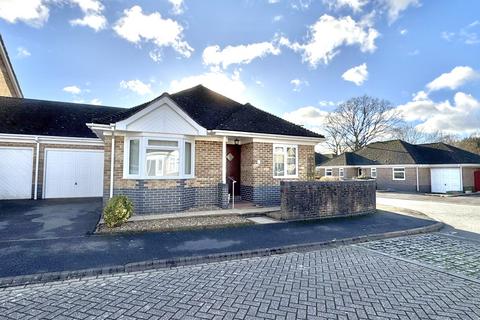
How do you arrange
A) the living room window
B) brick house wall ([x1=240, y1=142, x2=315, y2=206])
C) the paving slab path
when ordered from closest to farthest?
1. the paving slab path
2. brick house wall ([x1=240, y1=142, x2=315, y2=206])
3. the living room window

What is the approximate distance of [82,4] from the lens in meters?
10.1

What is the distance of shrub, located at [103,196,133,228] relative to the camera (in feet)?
24.6

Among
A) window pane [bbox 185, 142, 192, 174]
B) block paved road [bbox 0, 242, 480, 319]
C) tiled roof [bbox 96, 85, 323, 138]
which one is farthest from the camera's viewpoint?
tiled roof [bbox 96, 85, 323, 138]

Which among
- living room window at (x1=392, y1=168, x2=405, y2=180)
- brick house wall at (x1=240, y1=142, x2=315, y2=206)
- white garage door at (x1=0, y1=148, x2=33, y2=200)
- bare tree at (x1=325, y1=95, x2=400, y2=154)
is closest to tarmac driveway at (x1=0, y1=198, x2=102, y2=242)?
white garage door at (x1=0, y1=148, x2=33, y2=200)

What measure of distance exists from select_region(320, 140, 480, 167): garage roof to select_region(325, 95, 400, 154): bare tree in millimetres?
11851

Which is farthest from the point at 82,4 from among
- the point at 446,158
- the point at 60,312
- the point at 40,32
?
the point at 446,158

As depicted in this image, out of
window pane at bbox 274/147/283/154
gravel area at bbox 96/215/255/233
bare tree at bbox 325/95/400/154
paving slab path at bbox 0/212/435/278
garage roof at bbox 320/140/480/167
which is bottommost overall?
paving slab path at bbox 0/212/435/278

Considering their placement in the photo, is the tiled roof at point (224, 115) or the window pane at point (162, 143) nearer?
the window pane at point (162, 143)

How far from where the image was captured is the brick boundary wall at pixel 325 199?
940 centimetres

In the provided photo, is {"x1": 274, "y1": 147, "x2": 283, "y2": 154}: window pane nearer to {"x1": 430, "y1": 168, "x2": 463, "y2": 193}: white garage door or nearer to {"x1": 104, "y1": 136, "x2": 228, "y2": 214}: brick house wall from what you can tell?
{"x1": 104, "y1": 136, "x2": 228, "y2": 214}: brick house wall

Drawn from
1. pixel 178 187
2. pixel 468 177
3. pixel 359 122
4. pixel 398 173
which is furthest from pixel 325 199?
pixel 359 122

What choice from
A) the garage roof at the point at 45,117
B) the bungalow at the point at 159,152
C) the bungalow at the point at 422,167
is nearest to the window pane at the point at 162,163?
the bungalow at the point at 159,152

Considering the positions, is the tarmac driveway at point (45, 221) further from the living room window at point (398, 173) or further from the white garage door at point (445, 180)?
the white garage door at point (445, 180)

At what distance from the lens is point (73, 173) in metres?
14.4
